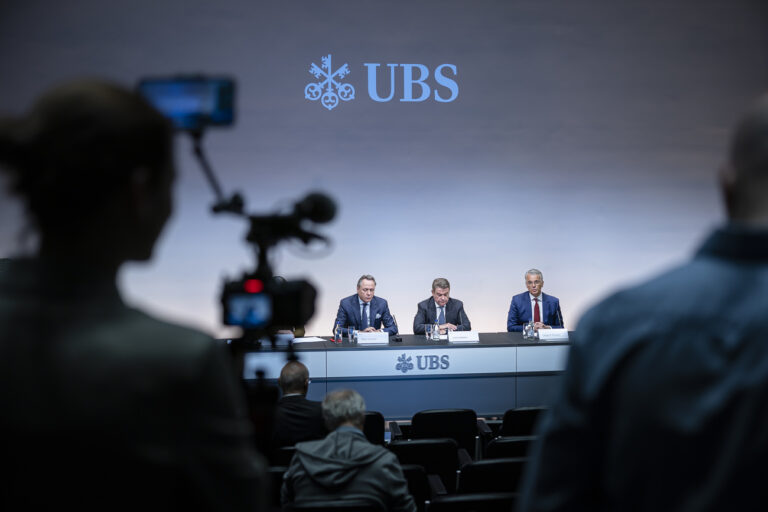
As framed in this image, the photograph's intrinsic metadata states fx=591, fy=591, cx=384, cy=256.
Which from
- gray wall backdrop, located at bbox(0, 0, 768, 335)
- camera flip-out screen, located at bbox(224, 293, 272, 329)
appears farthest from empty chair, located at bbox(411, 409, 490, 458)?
gray wall backdrop, located at bbox(0, 0, 768, 335)

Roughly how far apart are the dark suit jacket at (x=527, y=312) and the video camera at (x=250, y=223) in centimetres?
477

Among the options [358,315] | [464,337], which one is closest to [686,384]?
[464,337]

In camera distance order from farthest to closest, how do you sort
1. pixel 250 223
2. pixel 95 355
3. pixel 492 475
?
pixel 492 475, pixel 250 223, pixel 95 355

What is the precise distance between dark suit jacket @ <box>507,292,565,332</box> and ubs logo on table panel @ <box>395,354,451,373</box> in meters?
1.26

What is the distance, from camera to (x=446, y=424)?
3.51 meters

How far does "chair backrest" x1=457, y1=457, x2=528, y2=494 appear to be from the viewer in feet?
7.79

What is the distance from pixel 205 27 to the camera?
6.38m

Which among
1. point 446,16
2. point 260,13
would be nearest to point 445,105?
point 446,16

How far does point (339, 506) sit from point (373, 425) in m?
1.57

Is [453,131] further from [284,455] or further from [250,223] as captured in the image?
[250,223]

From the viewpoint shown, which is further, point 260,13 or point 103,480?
point 260,13

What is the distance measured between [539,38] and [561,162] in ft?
4.73

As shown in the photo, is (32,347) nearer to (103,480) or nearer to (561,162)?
(103,480)

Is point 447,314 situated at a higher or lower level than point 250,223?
lower
